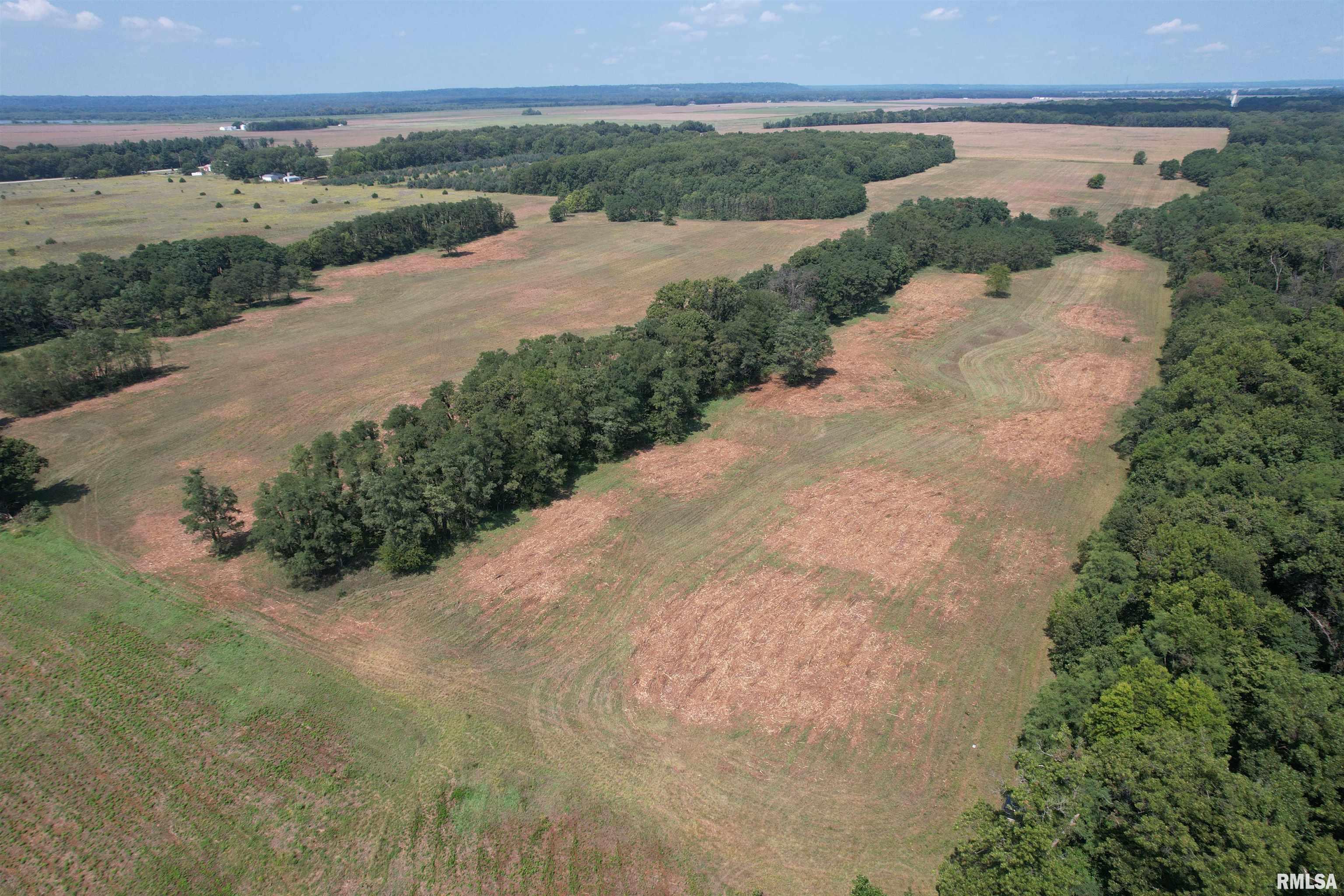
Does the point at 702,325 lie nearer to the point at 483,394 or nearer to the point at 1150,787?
the point at 483,394

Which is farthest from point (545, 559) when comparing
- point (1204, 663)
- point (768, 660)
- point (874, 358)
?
point (874, 358)

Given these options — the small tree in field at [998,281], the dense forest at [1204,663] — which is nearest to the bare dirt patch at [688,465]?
the dense forest at [1204,663]

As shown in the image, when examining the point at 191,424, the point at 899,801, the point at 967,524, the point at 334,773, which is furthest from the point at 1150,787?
the point at 191,424

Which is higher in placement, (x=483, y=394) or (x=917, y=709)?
(x=483, y=394)

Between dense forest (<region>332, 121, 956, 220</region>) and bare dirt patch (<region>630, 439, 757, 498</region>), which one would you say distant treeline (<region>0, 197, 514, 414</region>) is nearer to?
bare dirt patch (<region>630, 439, 757, 498</region>)

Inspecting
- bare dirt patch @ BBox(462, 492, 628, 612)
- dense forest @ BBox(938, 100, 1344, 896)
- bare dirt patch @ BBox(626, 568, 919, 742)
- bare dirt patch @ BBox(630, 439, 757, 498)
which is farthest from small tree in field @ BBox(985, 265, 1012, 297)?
bare dirt patch @ BBox(626, 568, 919, 742)

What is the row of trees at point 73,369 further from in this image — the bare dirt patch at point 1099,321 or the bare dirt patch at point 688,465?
the bare dirt patch at point 1099,321
